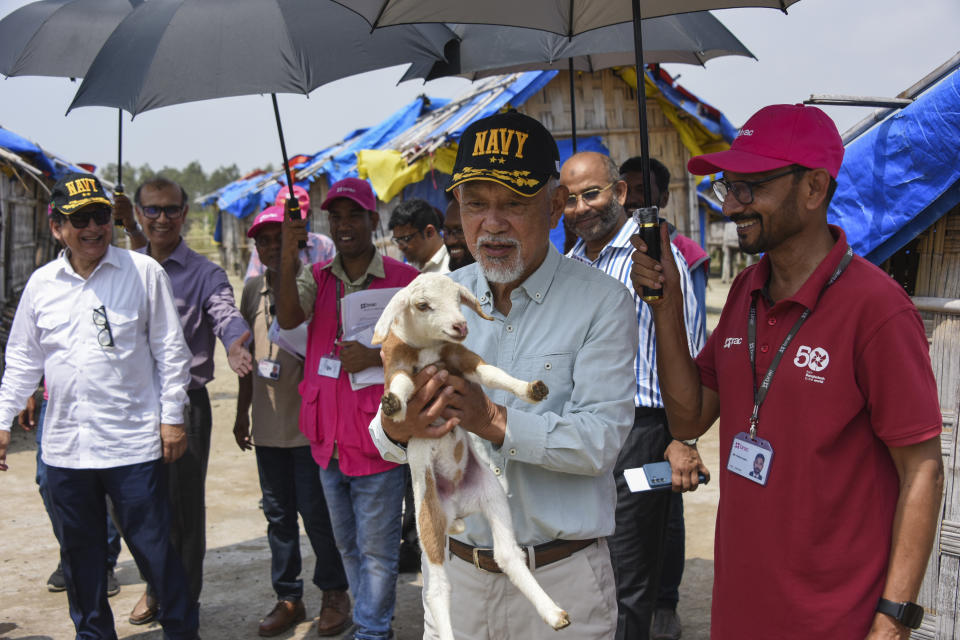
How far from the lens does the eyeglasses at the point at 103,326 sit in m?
4.13

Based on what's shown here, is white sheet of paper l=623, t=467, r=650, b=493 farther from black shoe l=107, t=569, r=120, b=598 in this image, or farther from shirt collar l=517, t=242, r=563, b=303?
black shoe l=107, t=569, r=120, b=598

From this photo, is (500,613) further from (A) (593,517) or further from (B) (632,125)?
(B) (632,125)

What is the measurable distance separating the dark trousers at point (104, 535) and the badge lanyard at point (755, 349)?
323 cm

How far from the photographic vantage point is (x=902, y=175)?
353 centimetres

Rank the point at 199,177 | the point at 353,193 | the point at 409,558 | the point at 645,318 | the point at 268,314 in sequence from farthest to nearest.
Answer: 1. the point at 199,177
2. the point at 409,558
3. the point at 268,314
4. the point at 353,193
5. the point at 645,318

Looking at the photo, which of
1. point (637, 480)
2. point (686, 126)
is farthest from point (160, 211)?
point (686, 126)

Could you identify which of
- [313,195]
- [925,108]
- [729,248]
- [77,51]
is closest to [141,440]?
[77,51]

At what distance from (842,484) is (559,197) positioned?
1.17 meters

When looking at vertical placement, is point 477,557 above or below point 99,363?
below

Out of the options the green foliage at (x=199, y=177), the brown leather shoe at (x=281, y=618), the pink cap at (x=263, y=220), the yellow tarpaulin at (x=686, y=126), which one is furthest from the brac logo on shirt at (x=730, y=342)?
the green foliage at (x=199, y=177)

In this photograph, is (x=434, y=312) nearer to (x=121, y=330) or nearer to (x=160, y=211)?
(x=121, y=330)

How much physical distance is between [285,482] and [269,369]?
0.74 meters

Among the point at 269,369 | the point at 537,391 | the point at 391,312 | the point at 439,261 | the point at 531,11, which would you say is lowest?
the point at 269,369

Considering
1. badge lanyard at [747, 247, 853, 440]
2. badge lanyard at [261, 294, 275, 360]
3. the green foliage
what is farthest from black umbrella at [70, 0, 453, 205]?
the green foliage
